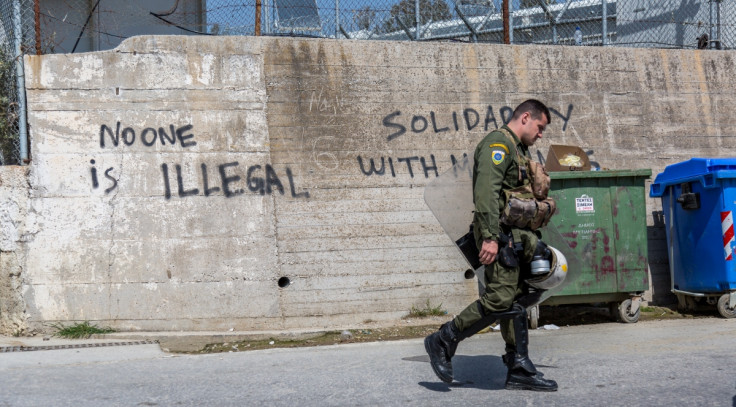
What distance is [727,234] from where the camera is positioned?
6.98 m

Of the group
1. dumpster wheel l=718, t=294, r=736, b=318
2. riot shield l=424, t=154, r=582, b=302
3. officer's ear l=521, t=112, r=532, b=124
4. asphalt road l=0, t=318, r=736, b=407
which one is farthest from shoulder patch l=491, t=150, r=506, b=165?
dumpster wheel l=718, t=294, r=736, b=318

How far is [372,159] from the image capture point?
25.0ft

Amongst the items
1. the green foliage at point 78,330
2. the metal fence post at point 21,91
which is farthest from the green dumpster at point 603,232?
the metal fence post at point 21,91

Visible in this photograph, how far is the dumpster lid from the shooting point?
23.0ft

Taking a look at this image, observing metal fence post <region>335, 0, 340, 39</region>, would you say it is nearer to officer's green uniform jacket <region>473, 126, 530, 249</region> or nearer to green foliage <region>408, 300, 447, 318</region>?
green foliage <region>408, 300, 447, 318</region>

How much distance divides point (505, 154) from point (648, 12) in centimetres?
718

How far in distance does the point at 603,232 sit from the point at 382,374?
10.3 feet

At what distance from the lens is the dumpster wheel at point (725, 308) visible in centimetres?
714

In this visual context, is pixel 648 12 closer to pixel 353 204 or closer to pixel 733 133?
pixel 733 133

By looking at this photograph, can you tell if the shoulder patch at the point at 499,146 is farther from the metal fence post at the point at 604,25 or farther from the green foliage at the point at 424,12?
the metal fence post at the point at 604,25

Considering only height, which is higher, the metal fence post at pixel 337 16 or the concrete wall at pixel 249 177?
the metal fence post at pixel 337 16

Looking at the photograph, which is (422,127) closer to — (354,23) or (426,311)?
(354,23)

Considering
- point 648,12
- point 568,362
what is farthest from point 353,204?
point 648,12

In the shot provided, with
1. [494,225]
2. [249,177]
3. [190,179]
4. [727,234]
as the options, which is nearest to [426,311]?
[249,177]
